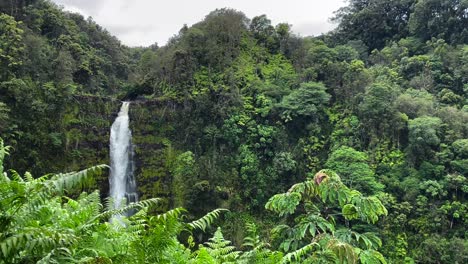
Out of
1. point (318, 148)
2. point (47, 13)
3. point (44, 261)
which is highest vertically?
point (47, 13)

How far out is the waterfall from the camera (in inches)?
821

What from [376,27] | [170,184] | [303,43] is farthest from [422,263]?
[376,27]

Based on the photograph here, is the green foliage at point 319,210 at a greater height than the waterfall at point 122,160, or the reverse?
the green foliage at point 319,210

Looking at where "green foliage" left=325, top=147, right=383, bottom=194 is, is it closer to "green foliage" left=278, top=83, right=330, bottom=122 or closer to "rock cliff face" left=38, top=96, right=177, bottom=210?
"green foliage" left=278, top=83, right=330, bottom=122

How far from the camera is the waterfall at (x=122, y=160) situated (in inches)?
821

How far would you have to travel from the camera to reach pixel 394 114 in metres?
20.6

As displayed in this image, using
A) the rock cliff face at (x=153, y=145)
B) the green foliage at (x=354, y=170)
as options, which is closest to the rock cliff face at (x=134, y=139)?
the rock cliff face at (x=153, y=145)

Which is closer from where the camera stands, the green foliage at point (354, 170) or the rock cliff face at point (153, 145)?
the green foliage at point (354, 170)

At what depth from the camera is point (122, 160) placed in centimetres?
2150

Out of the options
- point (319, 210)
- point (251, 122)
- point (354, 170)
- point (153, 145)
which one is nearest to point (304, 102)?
point (251, 122)

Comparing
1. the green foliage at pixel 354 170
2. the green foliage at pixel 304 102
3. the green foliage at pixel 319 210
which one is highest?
the green foliage at pixel 304 102

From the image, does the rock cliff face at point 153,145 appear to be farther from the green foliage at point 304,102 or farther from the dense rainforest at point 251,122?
the green foliage at point 304,102

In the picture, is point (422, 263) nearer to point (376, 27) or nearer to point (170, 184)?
point (170, 184)

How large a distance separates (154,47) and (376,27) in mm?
19889
